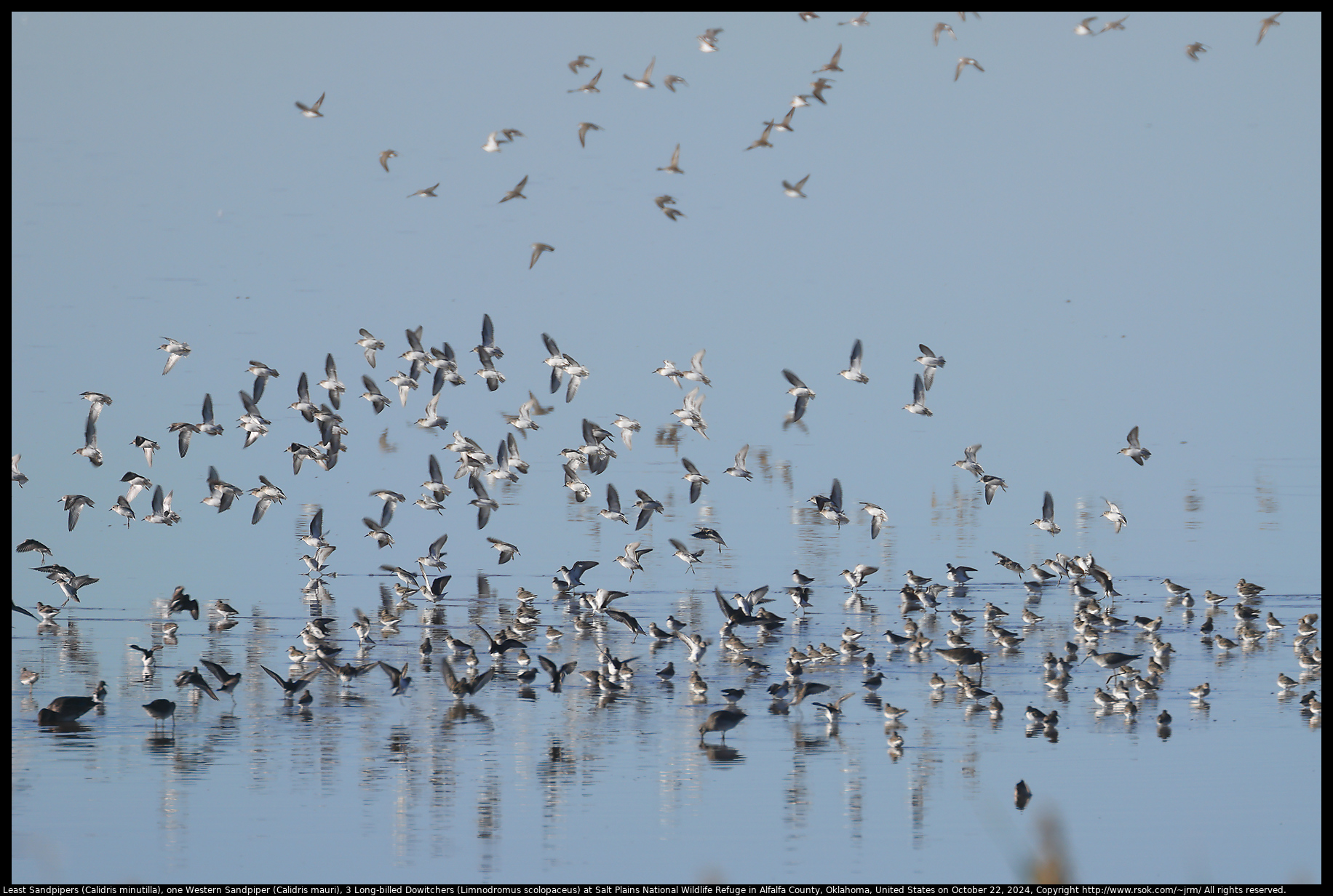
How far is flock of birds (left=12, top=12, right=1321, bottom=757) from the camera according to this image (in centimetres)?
1530

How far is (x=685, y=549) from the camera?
22578mm

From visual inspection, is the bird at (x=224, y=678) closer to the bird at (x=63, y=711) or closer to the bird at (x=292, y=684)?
the bird at (x=292, y=684)

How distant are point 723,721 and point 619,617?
422 cm

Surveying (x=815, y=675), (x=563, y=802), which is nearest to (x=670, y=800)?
(x=563, y=802)

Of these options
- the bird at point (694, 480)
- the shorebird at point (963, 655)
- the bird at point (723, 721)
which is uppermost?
the bird at point (694, 480)

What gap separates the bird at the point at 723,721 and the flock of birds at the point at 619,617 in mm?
14

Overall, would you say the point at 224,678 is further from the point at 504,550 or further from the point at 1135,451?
the point at 1135,451

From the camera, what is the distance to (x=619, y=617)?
17922 mm

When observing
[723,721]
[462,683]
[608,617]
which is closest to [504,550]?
[608,617]

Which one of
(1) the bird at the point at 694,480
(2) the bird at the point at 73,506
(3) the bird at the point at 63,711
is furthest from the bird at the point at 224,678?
(1) the bird at the point at 694,480

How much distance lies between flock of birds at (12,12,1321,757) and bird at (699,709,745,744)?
1cm

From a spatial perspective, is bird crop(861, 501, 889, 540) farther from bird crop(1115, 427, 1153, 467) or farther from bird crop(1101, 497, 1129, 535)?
bird crop(1115, 427, 1153, 467)

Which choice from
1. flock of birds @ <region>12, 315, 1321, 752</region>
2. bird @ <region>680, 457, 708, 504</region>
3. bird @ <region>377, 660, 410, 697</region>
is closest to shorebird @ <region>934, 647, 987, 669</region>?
flock of birds @ <region>12, 315, 1321, 752</region>

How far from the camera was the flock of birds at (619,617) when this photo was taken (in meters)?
15.3
